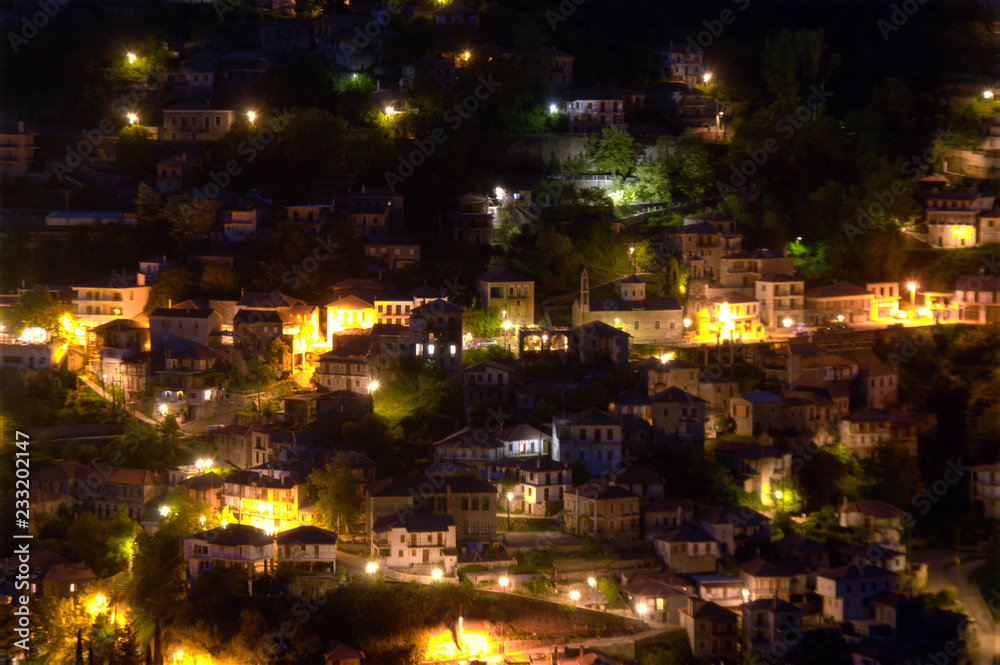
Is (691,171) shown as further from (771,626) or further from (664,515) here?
(771,626)

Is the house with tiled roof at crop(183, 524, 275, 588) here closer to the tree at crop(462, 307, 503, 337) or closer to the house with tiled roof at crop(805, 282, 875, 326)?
the tree at crop(462, 307, 503, 337)

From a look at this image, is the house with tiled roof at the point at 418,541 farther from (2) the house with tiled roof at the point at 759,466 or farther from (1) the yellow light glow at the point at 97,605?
(2) the house with tiled roof at the point at 759,466

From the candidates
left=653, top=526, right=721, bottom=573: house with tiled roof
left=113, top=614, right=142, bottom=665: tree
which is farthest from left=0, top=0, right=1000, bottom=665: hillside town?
left=653, top=526, right=721, bottom=573: house with tiled roof

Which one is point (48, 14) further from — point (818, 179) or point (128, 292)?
point (818, 179)

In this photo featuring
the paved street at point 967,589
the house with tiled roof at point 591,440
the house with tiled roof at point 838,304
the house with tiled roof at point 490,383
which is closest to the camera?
the paved street at point 967,589

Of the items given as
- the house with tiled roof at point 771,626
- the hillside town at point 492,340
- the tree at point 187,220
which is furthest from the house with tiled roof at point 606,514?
the tree at point 187,220

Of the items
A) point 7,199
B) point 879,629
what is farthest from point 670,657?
point 7,199
